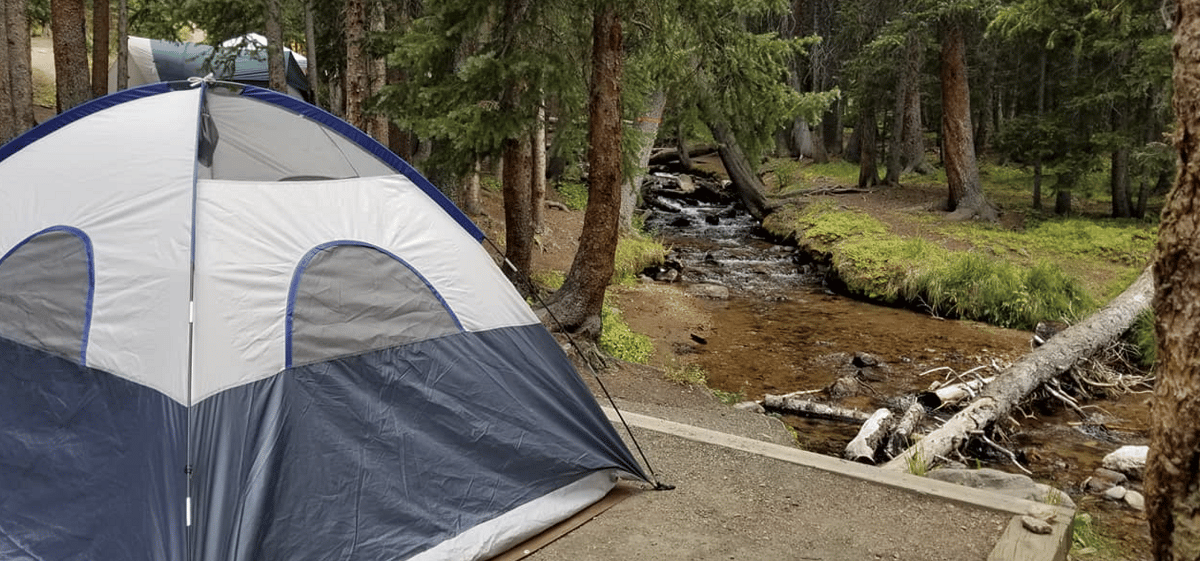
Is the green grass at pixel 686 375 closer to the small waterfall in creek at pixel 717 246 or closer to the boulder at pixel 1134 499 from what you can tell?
the boulder at pixel 1134 499

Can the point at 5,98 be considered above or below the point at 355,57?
below

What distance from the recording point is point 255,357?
3850mm

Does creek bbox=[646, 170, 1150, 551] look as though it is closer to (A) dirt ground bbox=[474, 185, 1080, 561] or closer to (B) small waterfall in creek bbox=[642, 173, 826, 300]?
(B) small waterfall in creek bbox=[642, 173, 826, 300]

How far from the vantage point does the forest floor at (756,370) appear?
4.56m

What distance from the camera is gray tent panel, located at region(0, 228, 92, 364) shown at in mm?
4098

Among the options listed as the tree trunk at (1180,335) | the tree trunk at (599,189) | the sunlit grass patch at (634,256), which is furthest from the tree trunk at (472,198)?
the tree trunk at (1180,335)

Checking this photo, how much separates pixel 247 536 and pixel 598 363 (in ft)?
17.7

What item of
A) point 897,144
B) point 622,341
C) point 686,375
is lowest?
point 686,375

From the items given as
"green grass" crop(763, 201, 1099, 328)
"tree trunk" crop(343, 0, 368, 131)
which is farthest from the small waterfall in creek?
"tree trunk" crop(343, 0, 368, 131)

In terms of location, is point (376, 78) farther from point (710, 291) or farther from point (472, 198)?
point (710, 291)

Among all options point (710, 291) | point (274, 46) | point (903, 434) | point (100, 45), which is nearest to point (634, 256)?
point (710, 291)

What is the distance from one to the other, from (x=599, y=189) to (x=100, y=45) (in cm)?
950

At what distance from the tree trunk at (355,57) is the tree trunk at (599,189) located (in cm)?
279

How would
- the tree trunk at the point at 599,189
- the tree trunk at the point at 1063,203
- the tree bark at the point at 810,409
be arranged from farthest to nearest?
the tree trunk at the point at 1063,203
the tree trunk at the point at 599,189
the tree bark at the point at 810,409
